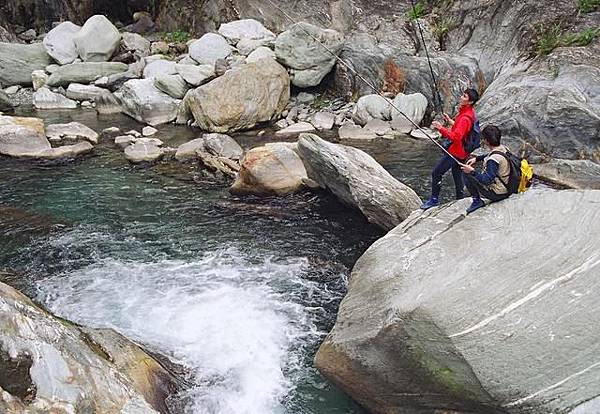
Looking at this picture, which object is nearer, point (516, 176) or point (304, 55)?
point (516, 176)

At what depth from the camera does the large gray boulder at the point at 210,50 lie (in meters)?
18.9

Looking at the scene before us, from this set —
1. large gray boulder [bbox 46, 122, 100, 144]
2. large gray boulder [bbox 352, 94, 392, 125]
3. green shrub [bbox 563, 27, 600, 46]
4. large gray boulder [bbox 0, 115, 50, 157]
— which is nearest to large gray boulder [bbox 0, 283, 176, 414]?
large gray boulder [bbox 0, 115, 50, 157]

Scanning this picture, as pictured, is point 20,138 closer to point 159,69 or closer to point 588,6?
point 159,69

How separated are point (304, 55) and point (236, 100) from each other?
118 inches

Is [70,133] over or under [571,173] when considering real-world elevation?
under

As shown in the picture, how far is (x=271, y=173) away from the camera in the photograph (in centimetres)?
1082

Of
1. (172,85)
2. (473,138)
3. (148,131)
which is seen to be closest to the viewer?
(473,138)

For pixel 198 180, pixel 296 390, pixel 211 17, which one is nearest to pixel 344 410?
pixel 296 390

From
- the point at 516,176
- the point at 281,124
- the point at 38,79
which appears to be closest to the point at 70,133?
the point at 281,124

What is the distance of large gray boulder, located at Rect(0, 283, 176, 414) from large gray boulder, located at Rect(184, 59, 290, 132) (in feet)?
35.0

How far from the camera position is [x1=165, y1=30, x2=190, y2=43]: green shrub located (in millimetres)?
23584

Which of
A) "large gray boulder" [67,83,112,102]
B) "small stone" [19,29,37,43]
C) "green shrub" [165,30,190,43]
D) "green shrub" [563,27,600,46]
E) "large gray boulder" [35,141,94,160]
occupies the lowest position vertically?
"small stone" [19,29,37,43]

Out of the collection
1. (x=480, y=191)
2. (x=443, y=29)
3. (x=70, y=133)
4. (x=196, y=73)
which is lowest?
(x=70, y=133)

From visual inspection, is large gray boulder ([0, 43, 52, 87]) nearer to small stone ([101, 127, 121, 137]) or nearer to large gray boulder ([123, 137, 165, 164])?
small stone ([101, 127, 121, 137])
